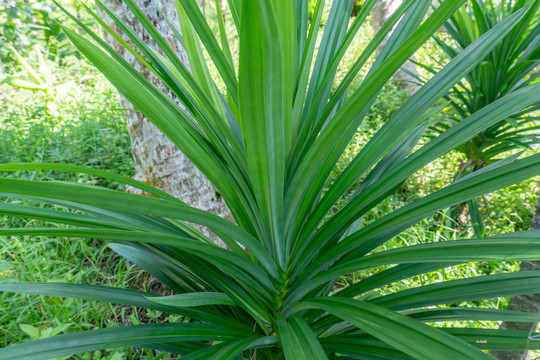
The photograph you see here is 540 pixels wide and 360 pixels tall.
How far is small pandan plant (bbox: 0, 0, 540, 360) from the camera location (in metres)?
0.50

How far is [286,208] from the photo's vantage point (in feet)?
2.25

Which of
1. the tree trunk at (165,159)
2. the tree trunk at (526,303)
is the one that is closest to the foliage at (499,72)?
the tree trunk at (526,303)

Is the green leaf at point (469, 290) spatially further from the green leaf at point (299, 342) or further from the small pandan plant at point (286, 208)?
the green leaf at point (299, 342)

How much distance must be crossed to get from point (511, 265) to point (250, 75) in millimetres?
2476

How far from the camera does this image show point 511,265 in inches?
88.4

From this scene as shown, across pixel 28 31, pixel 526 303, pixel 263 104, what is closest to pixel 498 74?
pixel 526 303

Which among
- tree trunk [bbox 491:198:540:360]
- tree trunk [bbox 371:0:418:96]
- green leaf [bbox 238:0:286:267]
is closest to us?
green leaf [bbox 238:0:286:267]

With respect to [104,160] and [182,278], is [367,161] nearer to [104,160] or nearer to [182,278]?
[182,278]

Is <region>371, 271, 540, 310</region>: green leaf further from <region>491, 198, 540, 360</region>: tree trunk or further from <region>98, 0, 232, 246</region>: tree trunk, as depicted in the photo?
<region>98, 0, 232, 246</region>: tree trunk

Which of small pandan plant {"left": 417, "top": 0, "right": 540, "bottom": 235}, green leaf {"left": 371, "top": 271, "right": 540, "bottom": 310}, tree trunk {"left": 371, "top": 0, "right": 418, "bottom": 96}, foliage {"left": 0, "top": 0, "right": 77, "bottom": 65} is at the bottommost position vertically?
green leaf {"left": 371, "top": 271, "right": 540, "bottom": 310}

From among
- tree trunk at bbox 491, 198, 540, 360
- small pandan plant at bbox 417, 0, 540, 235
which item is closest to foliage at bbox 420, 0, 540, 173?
small pandan plant at bbox 417, 0, 540, 235

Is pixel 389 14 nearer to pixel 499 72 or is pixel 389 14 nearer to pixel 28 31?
pixel 499 72

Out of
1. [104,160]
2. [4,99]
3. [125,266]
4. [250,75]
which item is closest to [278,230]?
[250,75]

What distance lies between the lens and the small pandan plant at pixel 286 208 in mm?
495
